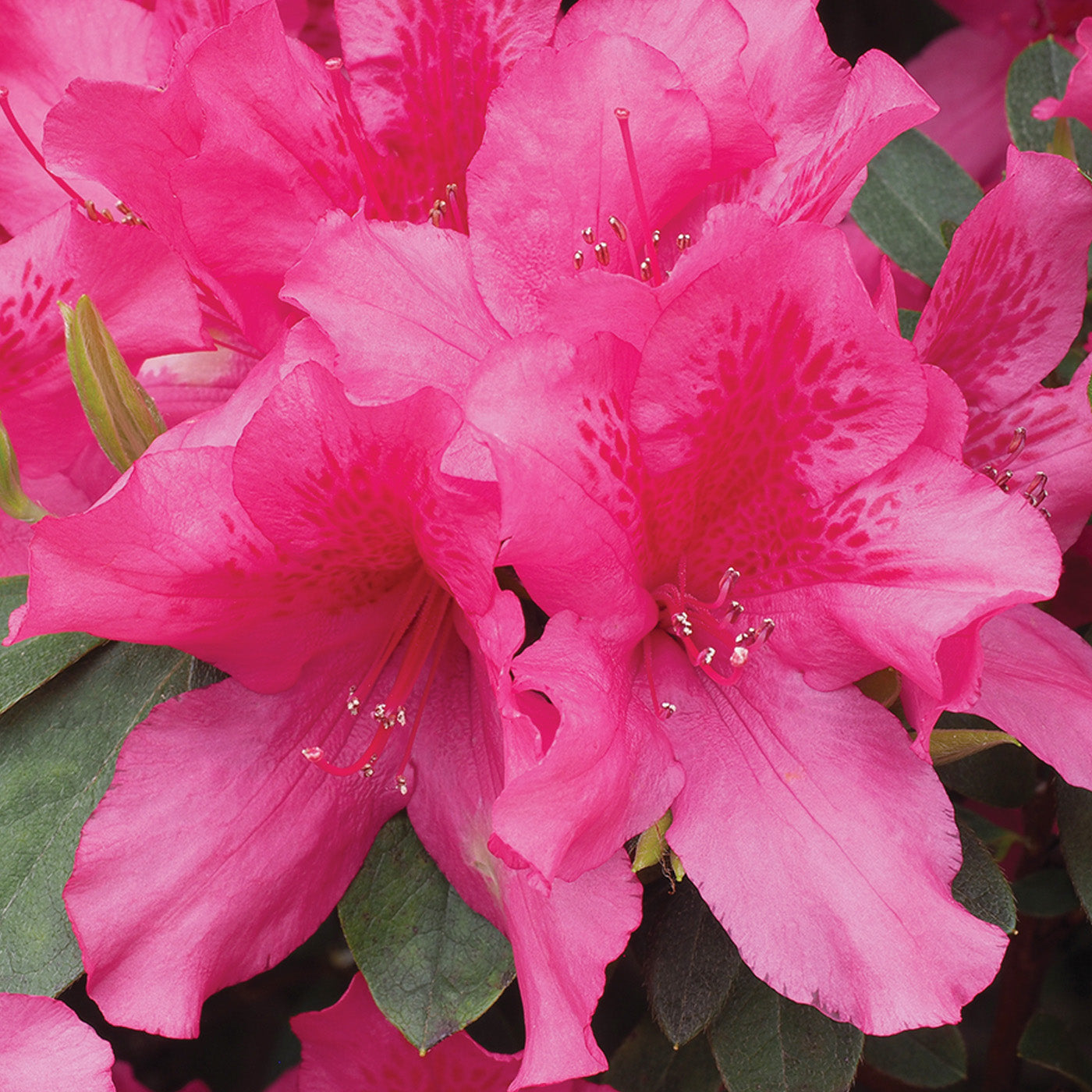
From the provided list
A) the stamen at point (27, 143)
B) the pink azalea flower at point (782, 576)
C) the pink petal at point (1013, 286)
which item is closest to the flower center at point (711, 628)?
the pink azalea flower at point (782, 576)

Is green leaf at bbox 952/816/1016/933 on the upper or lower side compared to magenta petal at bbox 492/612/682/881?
lower

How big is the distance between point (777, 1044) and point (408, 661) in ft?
1.43

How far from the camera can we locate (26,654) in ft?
3.30

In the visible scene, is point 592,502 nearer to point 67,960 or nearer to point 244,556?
point 244,556

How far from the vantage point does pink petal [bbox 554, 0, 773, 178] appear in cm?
88

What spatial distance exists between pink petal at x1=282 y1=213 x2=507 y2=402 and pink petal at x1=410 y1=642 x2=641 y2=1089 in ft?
0.75

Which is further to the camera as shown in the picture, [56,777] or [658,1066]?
[658,1066]

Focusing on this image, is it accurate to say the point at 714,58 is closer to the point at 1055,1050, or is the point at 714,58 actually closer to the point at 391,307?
the point at 391,307

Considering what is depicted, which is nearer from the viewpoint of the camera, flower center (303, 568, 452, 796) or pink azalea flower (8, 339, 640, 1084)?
pink azalea flower (8, 339, 640, 1084)

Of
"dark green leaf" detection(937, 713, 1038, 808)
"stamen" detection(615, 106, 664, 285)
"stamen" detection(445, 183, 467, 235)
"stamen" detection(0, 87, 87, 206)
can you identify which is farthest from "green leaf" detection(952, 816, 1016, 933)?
"stamen" detection(0, 87, 87, 206)

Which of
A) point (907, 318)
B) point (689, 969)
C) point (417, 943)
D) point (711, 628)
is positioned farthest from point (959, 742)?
point (907, 318)

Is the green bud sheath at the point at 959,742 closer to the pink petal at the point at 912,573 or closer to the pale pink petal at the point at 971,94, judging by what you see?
the pink petal at the point at 912,573

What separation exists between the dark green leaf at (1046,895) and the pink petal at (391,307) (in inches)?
34.4

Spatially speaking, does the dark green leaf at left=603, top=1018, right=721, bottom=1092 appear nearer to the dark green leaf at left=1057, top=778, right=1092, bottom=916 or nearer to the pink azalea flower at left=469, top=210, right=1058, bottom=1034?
the dark green leaf at left=1057, top=778, right=1092, bottom=916
